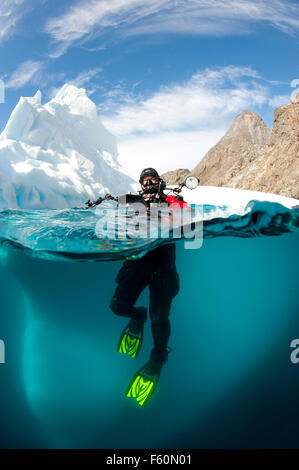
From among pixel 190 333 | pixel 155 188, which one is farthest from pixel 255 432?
pixel 155 188

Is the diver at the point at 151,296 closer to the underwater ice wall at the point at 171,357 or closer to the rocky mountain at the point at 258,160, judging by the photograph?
the underwater ice wall at the point at 171,357

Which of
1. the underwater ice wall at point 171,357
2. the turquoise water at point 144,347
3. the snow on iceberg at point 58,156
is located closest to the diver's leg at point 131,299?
the turquoise water at point 144,347

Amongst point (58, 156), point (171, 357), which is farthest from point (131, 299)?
point (58, 156)

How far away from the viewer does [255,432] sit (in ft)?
15.8

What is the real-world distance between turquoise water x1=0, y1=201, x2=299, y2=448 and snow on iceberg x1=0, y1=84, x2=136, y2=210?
1073 cm

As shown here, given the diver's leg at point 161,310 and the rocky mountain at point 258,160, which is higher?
the rocky mountain at point 258,160

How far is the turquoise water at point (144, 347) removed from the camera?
5.00m

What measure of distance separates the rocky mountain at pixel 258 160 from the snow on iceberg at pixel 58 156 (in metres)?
7.08

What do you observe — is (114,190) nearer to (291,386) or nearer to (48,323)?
(48,323)

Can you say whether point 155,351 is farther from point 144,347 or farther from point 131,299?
point 144,347

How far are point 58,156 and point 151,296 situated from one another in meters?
20.2

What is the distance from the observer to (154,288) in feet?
16.0

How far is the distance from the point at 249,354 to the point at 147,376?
11.4 ft

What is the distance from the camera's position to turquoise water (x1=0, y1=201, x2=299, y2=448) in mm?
5004
